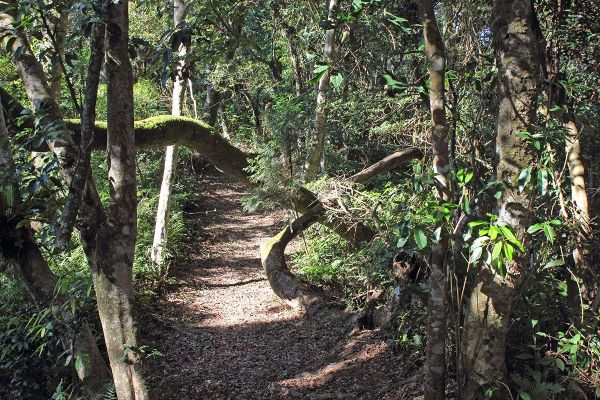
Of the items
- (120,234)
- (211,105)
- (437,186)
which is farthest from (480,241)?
(211,105)

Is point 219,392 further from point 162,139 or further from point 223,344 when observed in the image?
point 162,139

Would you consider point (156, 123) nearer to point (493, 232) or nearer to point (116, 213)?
point (116, 213)

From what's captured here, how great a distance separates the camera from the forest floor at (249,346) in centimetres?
634

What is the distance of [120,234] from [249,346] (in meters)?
4.59

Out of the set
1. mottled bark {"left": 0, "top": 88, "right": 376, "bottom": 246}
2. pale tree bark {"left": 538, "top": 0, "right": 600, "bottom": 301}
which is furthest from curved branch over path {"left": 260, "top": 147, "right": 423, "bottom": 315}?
pale tree bark {"left": 538, "top": 0, "right": 600, "bottom": 301}

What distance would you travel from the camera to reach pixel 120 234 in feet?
14.5

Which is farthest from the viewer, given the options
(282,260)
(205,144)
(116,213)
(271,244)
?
(271,244)

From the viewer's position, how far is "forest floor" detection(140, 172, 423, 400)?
6.34 meters

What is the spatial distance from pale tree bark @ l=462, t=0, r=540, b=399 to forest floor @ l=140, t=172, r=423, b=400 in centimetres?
186

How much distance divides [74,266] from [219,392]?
15.0ft

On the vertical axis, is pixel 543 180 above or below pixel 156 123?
A: below

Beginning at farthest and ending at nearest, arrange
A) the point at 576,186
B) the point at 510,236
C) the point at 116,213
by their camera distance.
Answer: the point at 576,186 < the point at 116,213 < the point at 510,236

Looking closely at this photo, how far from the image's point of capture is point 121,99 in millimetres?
4316

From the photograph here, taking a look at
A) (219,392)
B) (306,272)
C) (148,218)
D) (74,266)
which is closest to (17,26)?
(219,392)
